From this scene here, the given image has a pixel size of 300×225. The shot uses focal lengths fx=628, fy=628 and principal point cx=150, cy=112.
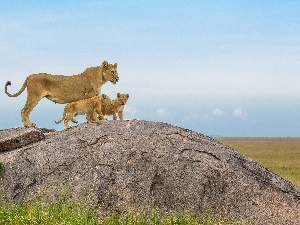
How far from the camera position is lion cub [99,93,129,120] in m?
15.1

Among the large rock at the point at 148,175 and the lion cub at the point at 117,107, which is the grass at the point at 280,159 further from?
the large rock at the point at 148,175

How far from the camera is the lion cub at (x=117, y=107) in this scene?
15.1m

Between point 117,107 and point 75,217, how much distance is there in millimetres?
5140

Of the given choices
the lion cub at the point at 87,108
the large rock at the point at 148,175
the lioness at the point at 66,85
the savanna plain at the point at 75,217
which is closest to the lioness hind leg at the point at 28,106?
the lioness at the point at 66,85

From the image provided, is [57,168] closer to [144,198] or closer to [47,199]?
[47,199]

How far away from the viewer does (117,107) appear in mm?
15234

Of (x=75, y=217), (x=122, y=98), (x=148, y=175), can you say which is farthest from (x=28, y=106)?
(x=75, y=217)

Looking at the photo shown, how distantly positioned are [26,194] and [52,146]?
1.44 metres

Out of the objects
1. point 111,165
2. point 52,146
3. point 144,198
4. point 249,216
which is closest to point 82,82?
point 52,146

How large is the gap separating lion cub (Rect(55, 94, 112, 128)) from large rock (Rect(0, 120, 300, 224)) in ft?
2.39

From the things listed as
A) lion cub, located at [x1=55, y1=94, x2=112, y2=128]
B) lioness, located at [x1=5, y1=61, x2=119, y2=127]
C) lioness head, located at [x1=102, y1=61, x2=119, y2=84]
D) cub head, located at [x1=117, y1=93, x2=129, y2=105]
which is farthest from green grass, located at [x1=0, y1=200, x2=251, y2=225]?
lioness head, located at [x1=102, y1=61, x2=119, y2=84]

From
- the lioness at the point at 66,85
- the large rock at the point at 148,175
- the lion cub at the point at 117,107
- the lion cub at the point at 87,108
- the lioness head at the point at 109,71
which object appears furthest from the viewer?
the lioness at the point at 66,85

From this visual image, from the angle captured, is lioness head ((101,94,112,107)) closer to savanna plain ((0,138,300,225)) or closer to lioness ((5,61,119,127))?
lioness ((5,61,119,127))

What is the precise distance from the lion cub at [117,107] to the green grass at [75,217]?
3.48 meters
